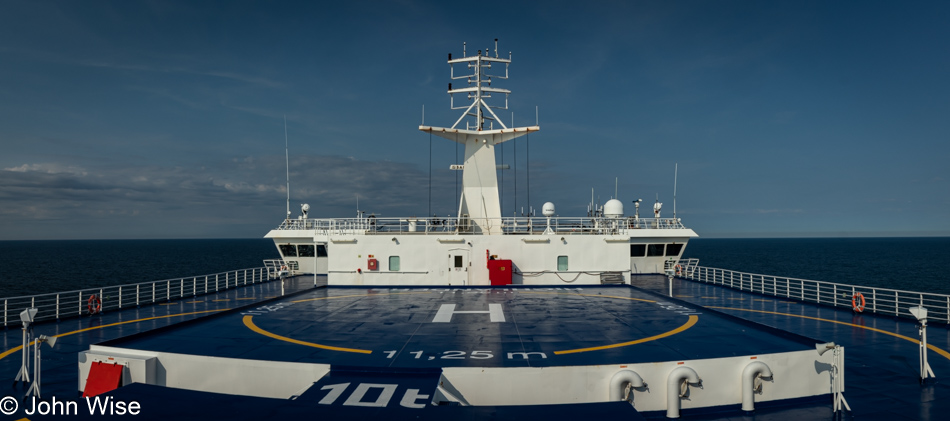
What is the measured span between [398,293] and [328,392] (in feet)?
54.1

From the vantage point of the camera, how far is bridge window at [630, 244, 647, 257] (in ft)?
119

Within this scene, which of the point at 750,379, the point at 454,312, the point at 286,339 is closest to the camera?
the point at 750,379

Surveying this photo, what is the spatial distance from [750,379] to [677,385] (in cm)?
163

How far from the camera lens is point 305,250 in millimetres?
37688

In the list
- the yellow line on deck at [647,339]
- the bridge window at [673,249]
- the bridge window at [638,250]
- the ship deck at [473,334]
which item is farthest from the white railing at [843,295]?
the yellow line on deck at [647,339]

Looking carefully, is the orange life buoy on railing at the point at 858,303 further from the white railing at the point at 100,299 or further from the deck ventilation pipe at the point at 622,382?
the white railing at the point at 100,299

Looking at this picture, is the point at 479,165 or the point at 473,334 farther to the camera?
the point at 479,165

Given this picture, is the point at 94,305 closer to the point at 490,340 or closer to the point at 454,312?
the point at 454,312

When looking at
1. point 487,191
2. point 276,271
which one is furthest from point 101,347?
point 276,271

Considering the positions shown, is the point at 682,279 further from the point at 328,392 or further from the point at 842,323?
the point at 328,392

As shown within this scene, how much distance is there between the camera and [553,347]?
12.6 meters

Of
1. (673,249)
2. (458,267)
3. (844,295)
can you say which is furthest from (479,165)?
(844,295)

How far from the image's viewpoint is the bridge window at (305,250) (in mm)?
37406

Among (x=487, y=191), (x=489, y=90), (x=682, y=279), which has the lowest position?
(x=682, y=279)
